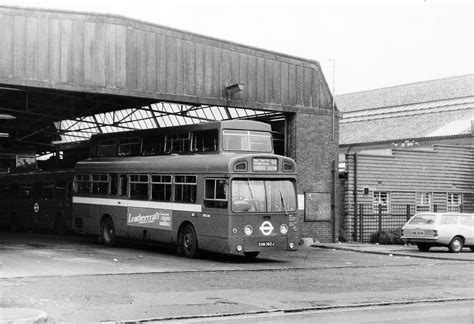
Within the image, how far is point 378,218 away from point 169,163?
1280 centimetres

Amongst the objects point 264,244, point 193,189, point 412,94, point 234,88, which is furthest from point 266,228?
point 412,94

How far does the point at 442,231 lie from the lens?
27219mm

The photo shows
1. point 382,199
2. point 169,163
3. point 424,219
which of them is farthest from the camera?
point 382,199

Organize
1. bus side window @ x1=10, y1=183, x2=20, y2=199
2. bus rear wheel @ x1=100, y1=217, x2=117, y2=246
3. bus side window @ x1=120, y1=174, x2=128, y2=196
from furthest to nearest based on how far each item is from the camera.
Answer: bus side window @ x1=10, y1=183, x2=20, y2=199
bus rear wheel @ x1=100, y1=217, x2=117, y2=246
bus side window @ x1=120, y1=174, x2=128, y2=196

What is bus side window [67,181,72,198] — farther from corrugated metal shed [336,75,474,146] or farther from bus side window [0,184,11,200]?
corrugated metal shed [336,75,474,146]

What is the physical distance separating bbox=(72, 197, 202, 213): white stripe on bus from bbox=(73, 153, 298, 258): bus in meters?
0.03

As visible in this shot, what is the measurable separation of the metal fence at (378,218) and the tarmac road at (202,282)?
695 centimetres

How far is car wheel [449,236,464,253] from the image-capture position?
27438mm

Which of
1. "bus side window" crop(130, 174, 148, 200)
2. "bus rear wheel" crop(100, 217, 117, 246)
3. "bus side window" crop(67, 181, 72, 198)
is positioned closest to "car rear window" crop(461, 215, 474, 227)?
"bus side window" crop(130, 174, 148, 200)

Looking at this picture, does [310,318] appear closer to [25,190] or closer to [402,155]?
Result: [402,155]

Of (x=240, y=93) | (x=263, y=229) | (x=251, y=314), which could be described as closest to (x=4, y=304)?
(x=251, y=314)

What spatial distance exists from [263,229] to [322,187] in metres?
8.92

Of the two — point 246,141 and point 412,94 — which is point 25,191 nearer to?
point 246,141

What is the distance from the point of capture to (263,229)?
20141 millimetres
